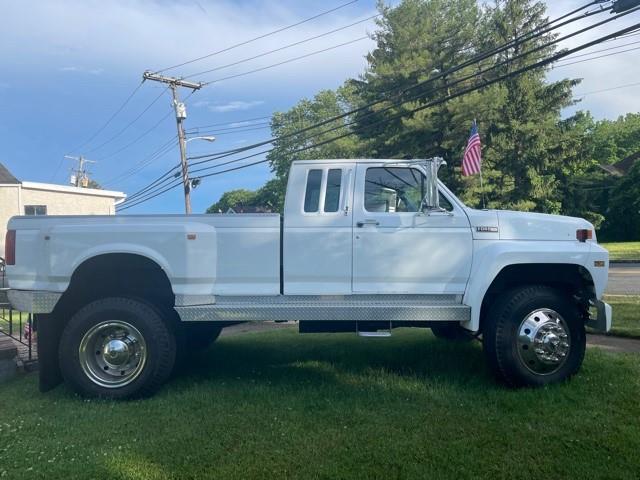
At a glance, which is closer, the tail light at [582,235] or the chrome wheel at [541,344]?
the chrome wheel at [541,344]

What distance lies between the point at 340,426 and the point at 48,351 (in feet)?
9.67

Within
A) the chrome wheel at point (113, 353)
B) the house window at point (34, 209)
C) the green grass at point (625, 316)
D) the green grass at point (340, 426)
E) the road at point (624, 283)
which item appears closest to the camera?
the green grass at point (340, 426)

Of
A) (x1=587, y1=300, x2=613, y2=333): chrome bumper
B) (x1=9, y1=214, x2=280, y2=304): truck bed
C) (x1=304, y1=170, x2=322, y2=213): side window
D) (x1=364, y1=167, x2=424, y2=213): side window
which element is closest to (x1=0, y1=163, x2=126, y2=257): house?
(x1=9, y1=214, x2=280, y2=304): truck bed

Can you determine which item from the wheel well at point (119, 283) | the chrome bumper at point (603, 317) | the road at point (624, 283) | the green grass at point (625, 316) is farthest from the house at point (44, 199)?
the chrome bumper at point (603, 317)

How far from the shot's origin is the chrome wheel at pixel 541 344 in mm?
4713

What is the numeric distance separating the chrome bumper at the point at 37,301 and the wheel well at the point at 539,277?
13.6 ft

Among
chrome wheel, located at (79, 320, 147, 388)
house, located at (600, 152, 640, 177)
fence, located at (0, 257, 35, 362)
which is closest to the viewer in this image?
chrome wheel, located at (79, 320, 147, 388)

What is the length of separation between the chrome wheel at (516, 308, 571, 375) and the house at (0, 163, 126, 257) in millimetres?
21779

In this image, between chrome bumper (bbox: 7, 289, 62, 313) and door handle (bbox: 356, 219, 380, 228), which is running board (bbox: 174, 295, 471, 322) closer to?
door handle (bbox: 356, 219, 380, 228)

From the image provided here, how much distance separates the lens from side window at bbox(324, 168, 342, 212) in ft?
16.4

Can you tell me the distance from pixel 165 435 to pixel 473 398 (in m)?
2.60

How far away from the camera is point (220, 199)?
96250 mm

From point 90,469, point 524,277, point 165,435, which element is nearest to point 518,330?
point 524,277

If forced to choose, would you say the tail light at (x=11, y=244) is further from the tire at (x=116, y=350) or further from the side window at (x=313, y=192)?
the side window at (x=313, y=192)
